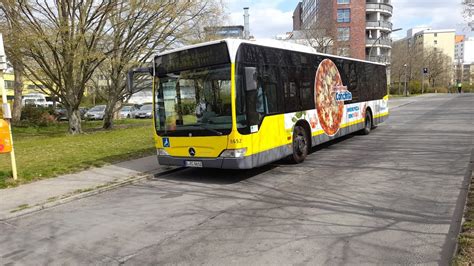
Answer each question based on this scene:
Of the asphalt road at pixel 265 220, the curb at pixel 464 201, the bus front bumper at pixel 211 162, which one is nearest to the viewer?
the curb at pixel 464 201

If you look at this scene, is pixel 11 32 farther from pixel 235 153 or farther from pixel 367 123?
pixel 367 123

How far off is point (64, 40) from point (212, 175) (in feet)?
41.3

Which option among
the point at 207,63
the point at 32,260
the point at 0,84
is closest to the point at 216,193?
the point at 207,63

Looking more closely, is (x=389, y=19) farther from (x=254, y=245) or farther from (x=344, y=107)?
(x=254, y=245)

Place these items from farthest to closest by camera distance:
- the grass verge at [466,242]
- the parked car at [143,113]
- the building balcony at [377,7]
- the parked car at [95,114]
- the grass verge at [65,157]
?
the building balcony at [377,7]
the parked car at [143,113]
the parked car at [95,114]
the grass verge at [65,157]
the grass verge at [466,242]

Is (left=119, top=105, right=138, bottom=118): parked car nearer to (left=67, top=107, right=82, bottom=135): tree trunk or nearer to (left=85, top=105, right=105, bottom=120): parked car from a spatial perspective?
(left=85, top=105, right=105, bottom=120): parked car

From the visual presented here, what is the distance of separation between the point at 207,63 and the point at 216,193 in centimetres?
272

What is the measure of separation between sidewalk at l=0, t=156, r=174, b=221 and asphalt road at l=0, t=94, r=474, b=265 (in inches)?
12.3

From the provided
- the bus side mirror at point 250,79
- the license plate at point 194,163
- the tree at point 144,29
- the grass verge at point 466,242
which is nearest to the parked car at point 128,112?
the tree at point 144,29

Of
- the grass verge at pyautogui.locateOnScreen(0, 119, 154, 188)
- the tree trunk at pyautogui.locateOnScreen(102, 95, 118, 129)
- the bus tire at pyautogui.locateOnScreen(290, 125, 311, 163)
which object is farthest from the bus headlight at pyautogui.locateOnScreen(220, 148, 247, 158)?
the tree trunk at pyautogui.locateOnScreen(102, 95, 118, 129)

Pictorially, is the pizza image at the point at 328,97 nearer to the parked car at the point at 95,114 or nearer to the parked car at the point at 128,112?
the parked car at the point at 95,114

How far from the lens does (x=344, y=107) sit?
1246 centimetres

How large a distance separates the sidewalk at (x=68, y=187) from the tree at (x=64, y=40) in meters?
9.77

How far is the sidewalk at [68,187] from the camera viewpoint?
6.74 meters
